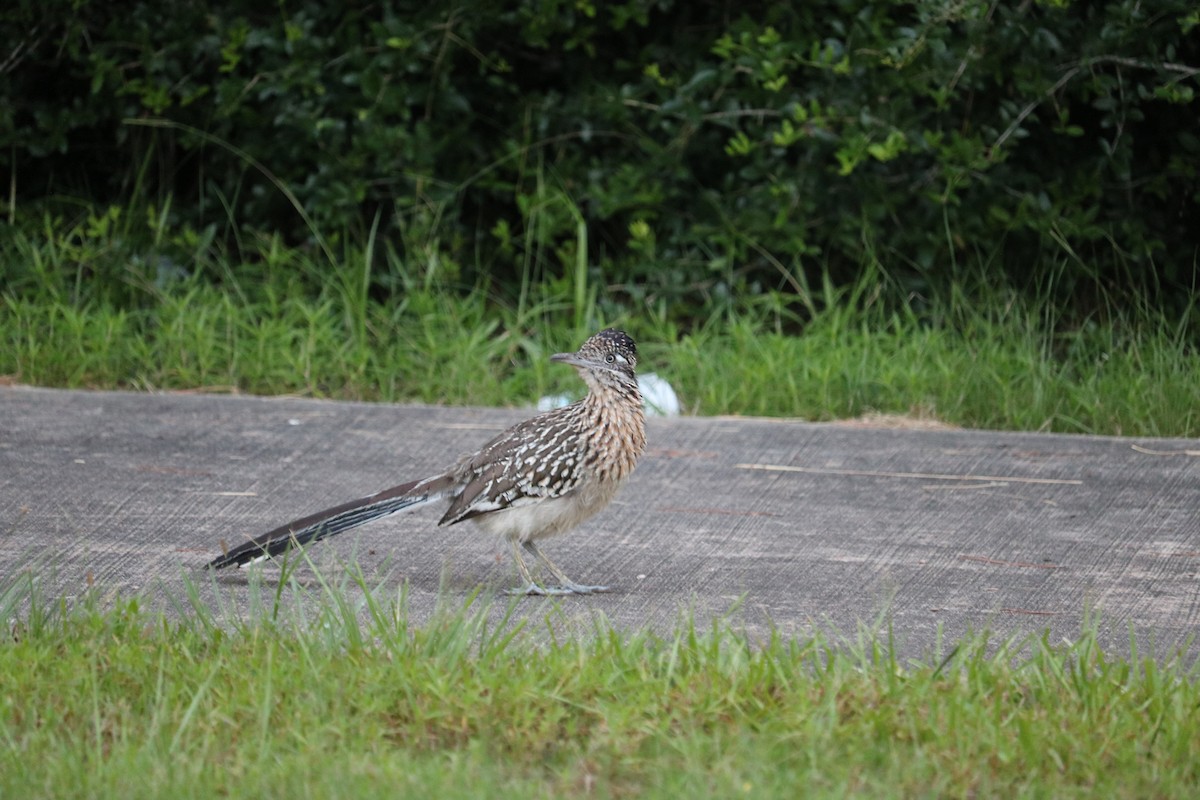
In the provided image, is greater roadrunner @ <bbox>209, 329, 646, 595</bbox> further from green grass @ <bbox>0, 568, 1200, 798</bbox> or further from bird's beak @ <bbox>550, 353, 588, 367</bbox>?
green grass @ <bbox>0, 568, 1200, 798</bbox>

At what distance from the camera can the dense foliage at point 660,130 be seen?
8.93 meters

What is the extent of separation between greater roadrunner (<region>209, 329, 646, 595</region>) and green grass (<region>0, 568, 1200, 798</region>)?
27.4 inches

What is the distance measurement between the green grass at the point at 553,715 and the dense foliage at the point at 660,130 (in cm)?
499

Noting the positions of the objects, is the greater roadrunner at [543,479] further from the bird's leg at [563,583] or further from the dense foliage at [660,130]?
the dense foliage at [660,130]

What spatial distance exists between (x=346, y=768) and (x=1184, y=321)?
607cm

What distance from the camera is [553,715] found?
153 inches

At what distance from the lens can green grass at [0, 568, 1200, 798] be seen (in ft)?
11.9

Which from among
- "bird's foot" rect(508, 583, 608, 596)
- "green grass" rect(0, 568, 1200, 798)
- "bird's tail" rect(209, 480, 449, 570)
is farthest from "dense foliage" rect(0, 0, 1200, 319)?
"green grass" rect(0, 568, 1200, 798)

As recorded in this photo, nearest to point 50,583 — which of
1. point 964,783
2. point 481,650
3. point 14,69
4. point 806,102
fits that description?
point 481,650

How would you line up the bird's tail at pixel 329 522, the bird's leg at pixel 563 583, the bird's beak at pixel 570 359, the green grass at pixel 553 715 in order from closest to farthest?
the green grass at pixel 553 715
the bird's tail at pixel 329 522
the bird's leg at pixel 563 583
the bird's beak at pixel 570 359

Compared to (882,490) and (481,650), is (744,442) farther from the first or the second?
(481,650)

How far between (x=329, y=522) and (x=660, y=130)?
5.40m

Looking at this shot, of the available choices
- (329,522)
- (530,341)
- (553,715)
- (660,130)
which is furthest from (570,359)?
(660,130)

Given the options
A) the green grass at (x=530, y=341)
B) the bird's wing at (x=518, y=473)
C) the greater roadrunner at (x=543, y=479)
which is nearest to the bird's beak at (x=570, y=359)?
the greater roadrunner at (x=543, y=479)
